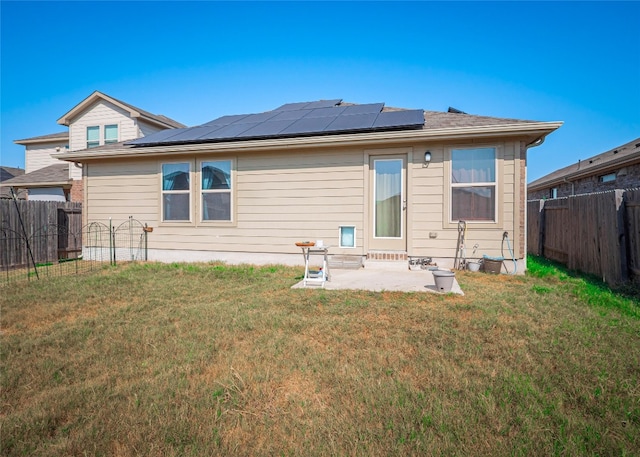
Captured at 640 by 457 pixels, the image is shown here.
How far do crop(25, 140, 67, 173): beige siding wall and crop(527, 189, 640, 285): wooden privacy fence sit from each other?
2367 cm

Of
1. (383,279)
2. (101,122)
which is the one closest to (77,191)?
(101,122)

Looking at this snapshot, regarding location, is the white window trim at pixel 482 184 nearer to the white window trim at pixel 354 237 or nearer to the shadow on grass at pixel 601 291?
the shadow on grass at pixel 601 291

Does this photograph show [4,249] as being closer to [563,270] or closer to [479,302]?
[479,302]

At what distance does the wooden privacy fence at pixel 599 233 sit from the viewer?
17.3 feet

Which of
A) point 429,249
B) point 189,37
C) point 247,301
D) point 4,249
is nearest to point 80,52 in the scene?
point 189,37

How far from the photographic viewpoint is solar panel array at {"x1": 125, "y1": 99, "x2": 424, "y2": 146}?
287 inches

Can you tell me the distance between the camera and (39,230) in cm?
948

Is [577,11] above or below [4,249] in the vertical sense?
above

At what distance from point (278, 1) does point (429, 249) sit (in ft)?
27.0

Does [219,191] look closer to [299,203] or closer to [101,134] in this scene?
[299,203]

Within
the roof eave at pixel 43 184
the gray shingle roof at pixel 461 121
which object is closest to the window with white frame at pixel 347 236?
the gray shingle roof at pixel 461 121

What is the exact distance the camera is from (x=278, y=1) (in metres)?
9.13

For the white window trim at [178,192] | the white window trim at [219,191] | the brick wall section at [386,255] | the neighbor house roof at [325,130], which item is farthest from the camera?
the white window trim at [178,192]

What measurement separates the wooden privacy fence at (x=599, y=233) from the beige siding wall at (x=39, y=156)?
77.7 ft
